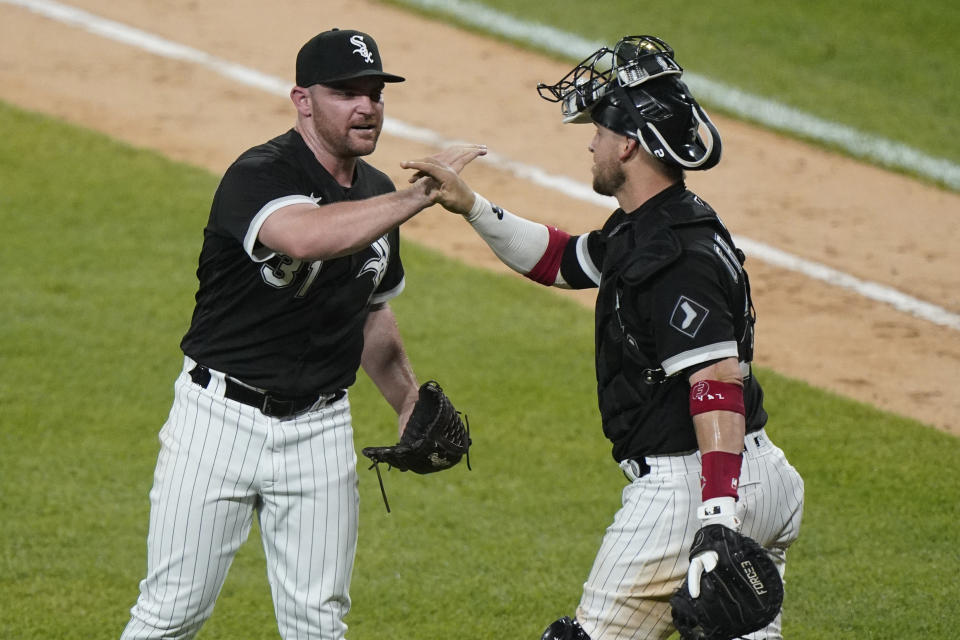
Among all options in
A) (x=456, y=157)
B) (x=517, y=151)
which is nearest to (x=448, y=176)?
(x=456, y=157)

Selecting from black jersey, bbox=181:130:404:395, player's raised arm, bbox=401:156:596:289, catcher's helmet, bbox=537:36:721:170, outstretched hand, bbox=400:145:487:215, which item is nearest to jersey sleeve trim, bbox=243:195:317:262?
black jersey, bbox=181:130:404:395

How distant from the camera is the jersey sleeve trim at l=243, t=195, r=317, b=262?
A: 391cm

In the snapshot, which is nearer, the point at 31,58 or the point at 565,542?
the point at 565,542

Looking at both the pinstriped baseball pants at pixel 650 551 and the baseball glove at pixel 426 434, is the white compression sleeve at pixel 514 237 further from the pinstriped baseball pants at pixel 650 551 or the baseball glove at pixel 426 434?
the pinstriped baseball pants at pixel 650 551

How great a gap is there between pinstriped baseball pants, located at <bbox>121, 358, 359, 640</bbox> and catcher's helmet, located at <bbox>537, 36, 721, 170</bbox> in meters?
1.27

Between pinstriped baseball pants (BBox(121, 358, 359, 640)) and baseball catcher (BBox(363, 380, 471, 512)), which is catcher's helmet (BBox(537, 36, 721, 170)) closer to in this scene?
baseball catcher (BBox(363, 380, 471, 512))

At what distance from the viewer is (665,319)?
A: 3764mm

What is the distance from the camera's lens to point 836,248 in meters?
8.91

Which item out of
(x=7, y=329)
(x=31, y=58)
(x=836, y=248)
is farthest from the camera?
(x=31, y=58)

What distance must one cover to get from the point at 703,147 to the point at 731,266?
0.36 meters

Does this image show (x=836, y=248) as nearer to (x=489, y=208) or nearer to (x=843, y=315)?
(x=843, y=315)

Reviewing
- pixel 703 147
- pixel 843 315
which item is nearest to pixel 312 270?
pixel 703 147

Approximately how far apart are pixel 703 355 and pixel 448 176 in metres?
0.90

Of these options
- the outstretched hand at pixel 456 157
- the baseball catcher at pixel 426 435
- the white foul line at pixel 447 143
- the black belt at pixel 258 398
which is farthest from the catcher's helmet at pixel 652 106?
the white foul line at pixel 447 143
